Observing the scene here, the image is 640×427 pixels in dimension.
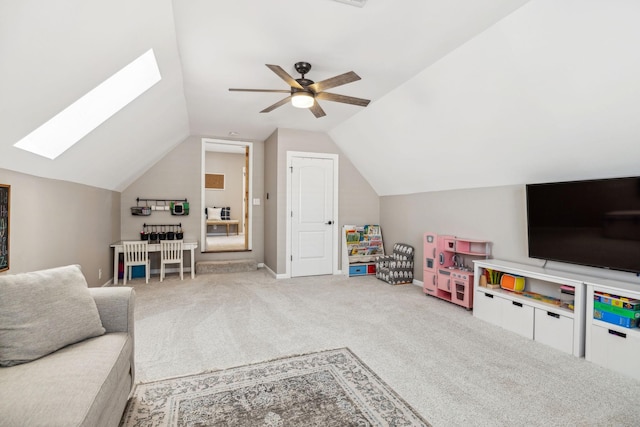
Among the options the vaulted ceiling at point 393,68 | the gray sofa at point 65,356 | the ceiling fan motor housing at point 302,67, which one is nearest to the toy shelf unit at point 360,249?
the vaulted ceiling at point 393,68

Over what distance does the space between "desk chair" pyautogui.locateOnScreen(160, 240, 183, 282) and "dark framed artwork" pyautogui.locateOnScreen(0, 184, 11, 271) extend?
9.67 ft

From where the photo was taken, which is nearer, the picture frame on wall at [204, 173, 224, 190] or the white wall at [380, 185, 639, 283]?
the white wall at [380, 185, 639, 283]

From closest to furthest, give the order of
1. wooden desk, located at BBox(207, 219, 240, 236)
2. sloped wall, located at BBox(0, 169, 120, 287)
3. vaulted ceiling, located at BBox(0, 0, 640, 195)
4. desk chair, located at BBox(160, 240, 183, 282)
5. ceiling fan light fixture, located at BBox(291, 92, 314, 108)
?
vaulted ceiling, located at BBox(0, 0, 640, 195) → sloped wall, located at BBox(0, 169, 120, 287) → ceiling fan light fixture, located at BBox(291, 92, 314, 108) → desk chair, located at BBox(160, 240, 183, 282) → wooden desk, located at BBox(207, 219, 240, 236)

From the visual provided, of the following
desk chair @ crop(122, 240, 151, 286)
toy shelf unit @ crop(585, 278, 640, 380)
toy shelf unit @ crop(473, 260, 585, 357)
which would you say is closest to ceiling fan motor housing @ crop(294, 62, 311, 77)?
toy shelf unit @ crop(473, 260, 585, 357)

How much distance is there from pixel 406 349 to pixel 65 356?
93.8 inches

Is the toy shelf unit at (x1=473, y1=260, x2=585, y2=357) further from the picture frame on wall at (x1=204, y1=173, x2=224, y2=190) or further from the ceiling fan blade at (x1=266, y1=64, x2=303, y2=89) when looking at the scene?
the picture frame on wall at (x1=204, y1=173, x2=224, y2=190)

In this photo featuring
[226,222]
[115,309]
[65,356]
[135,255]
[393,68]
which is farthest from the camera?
[226,222]

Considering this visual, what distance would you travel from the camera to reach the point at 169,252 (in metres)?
5.25

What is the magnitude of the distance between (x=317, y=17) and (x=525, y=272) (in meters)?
3.00

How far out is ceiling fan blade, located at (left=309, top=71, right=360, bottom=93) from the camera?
260 cm

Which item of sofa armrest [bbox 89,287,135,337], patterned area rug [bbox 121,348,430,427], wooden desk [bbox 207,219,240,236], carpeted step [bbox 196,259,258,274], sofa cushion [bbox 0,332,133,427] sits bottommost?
patterned area rug [bbox 121,348,430,427]

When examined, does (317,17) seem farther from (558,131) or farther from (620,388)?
(620,388)

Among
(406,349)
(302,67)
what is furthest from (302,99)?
(406,349)

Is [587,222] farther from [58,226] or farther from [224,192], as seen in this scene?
[224,192]
